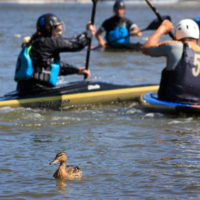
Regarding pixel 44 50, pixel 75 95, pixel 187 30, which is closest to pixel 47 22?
pixel 44 50

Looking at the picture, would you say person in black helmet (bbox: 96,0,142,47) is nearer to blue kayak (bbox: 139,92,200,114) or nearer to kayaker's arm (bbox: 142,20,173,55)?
blue kayak (bbox: 139,92,200,114)

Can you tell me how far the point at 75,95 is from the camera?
7.21m

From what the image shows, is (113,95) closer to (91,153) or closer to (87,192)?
(91,153)

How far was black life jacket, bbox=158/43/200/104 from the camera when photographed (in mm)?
6121

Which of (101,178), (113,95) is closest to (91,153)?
(101,178)

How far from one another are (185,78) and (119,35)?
7447mm

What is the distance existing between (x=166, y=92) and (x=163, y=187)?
2.61 meters

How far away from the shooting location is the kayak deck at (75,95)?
22.7ft

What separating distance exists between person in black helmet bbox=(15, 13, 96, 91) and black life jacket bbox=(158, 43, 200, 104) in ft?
4.79

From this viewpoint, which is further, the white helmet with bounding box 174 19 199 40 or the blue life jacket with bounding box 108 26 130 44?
the blue life jacket with bounding box 108 26 130 44

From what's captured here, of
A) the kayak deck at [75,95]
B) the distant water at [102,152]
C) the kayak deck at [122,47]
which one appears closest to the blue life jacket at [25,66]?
the kayak deck at [75,95]

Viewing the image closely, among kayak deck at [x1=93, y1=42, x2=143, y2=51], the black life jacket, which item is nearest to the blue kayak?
the black life jacket

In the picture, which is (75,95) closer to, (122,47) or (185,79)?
(185,79)

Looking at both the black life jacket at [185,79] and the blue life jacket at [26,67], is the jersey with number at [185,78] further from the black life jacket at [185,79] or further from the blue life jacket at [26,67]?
the blue life jacket at [26,67]
